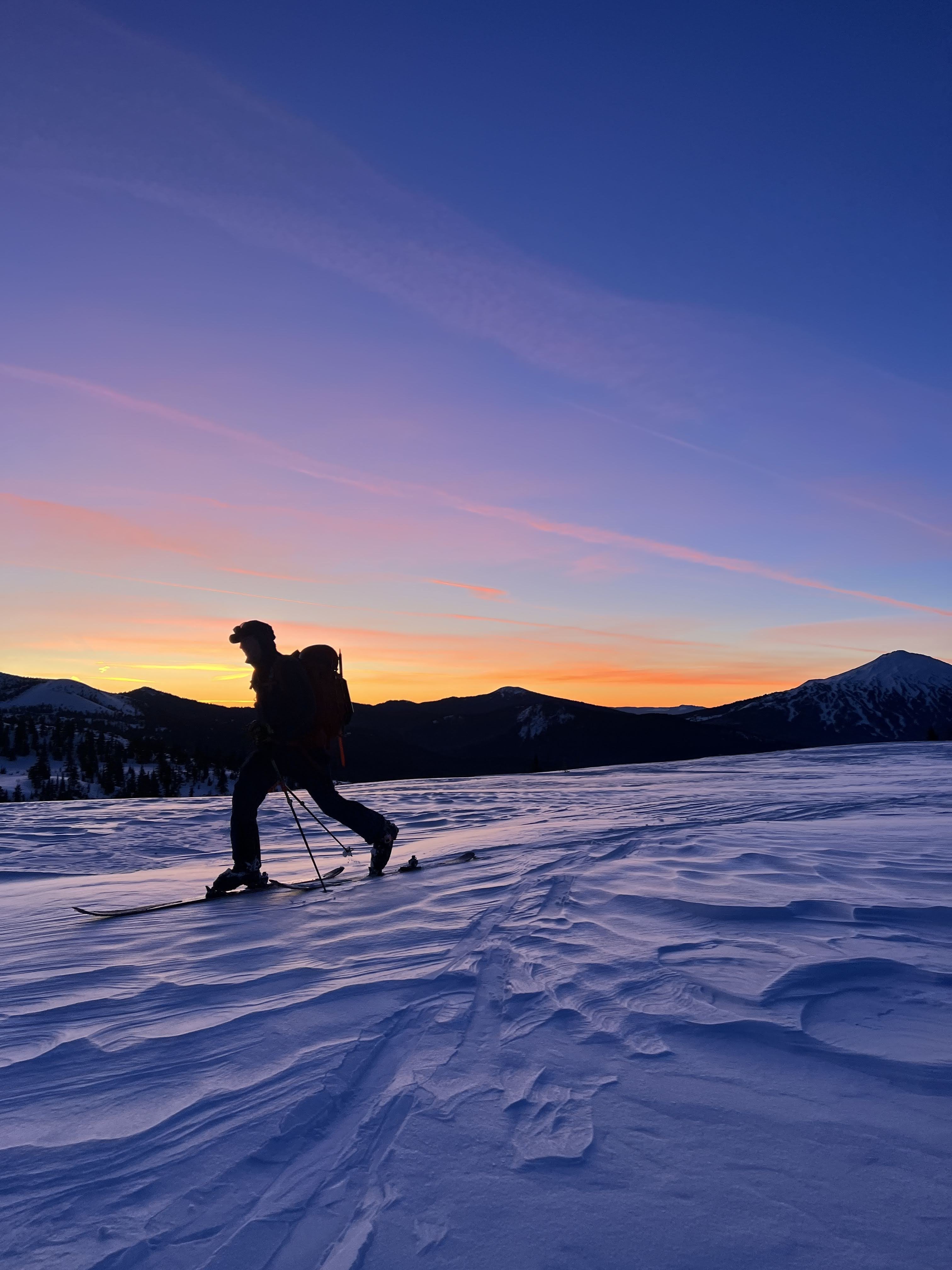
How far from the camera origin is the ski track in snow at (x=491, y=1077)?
150 centimetres

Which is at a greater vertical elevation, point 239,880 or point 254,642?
point 254,642

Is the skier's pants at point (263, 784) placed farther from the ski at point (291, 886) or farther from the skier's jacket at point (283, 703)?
the ski at point (291, 886)

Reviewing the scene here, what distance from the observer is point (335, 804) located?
5750mm

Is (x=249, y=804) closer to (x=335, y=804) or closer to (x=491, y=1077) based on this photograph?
(x=335, y=804)

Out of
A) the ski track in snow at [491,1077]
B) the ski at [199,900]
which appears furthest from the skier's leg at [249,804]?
the ski track in snow at [491,1077]

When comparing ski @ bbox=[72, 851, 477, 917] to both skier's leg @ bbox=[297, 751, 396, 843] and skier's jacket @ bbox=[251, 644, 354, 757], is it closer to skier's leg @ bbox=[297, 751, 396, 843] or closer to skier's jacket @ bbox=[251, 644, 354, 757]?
skier's leg @ bbox=[297, 751, 396, 843]

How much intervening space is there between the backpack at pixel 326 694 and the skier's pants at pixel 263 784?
0.16 m

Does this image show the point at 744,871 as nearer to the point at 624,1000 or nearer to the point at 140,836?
the point at 624,1000

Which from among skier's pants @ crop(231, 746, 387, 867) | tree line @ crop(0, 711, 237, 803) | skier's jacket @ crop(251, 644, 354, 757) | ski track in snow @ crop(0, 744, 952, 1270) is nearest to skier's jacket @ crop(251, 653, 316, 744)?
skier's jacket @ crop(251, 644, 354, 757)

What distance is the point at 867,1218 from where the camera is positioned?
4.92 ft

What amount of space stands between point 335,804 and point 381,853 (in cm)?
59

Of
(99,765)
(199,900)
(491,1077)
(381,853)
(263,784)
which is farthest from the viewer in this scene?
(99,765)


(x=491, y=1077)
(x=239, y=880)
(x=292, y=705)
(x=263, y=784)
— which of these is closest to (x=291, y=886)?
(x=239, y=880)

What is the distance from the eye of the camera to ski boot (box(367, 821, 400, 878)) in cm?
579
